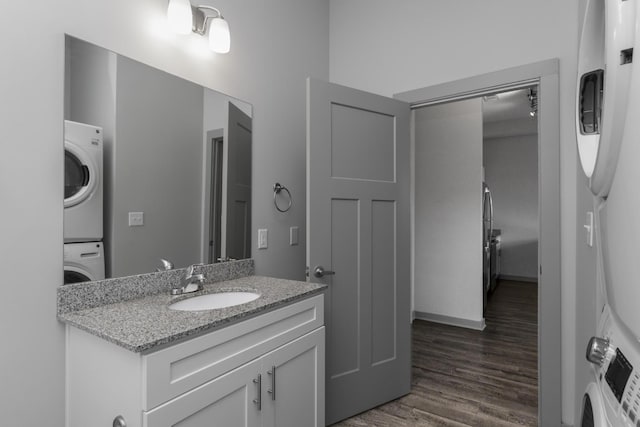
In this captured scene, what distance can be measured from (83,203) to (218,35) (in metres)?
1.00

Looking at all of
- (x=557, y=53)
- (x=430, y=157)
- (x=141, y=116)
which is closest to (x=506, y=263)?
(x=430, y=157)

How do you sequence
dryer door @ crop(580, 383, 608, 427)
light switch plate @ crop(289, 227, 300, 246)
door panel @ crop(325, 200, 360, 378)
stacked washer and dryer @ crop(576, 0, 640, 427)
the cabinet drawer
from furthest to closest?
light switch plate @ crop(289, 227, 300, 246), door panel @ crop(325, 200, 360, 378), the cabinet drawer, dryer door @ crop(580, 383, 608, 427), stacked washer and dryer @ crop(576, 0, 640, 427)

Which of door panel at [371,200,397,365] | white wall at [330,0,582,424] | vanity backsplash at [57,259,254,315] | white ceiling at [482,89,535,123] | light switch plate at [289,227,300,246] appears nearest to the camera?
vanity backsplash at [57,259,254,315]

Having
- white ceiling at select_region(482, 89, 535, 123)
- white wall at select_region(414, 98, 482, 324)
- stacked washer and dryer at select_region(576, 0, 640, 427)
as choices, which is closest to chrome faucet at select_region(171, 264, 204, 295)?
stacked washer and dryer at select_region(576, 0, 640, 427)

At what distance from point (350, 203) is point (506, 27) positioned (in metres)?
1.36

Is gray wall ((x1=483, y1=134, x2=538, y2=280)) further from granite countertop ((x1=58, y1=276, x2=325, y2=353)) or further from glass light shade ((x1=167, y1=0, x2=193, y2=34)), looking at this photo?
glass light shade ((x1=167, y1=0, x2=193, y2=34))

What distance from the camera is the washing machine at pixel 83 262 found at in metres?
1.25

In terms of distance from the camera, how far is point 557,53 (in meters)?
1.91

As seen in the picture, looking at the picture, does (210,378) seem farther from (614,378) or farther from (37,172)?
(614,378)

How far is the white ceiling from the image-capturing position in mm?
4387

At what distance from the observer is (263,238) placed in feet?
6.98

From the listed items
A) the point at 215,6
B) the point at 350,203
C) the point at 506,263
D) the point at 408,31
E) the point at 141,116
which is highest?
the point at 408,31

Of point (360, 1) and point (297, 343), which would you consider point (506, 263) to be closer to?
point (360, 1)

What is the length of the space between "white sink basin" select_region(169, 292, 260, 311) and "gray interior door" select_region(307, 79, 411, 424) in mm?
437
